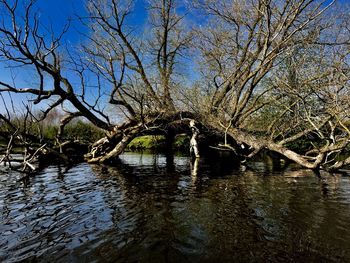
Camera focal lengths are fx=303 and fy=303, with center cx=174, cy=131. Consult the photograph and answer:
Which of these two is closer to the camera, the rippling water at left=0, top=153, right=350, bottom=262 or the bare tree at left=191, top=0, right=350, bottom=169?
the rippling water at left=0, top=153, right=350, bottom=262

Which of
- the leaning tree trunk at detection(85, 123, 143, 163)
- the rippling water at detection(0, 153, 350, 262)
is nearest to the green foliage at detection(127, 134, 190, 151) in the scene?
the leaning tree trunk at detection(85, 123, 143, 163)

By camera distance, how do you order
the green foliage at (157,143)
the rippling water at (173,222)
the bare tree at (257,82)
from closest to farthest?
1. the rippling water at (173,222)
2. the bare tree at (257,82)
3. the green foliage at (157,143)

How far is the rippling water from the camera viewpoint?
4.72 metres

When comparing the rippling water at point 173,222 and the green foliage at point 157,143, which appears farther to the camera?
the green foliage at point 157,143

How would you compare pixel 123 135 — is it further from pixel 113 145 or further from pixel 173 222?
pixel 173 222

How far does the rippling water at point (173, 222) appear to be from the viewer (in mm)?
4723

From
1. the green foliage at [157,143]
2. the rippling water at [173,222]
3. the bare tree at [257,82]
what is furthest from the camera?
the green foliage at [157,143]

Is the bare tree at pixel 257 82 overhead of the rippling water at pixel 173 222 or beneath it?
overhead

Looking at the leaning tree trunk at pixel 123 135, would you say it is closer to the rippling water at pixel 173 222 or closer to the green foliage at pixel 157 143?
the rippling water at pixel 173 222

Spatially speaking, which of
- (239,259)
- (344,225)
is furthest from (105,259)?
(344,225)

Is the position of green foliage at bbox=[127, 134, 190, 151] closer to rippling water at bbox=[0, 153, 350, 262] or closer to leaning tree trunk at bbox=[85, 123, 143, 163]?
leaning tree trunk at bbox=[85, 123, 143, 163]

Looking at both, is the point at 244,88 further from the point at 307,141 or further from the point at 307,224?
the point at 307,224

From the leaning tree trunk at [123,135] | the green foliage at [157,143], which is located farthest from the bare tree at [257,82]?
the green foliage at [157,143]

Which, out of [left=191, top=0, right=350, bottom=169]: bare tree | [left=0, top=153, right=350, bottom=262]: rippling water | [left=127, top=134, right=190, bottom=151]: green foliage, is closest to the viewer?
[left=0, top=153, right=350, bottom=262]: rippling water
